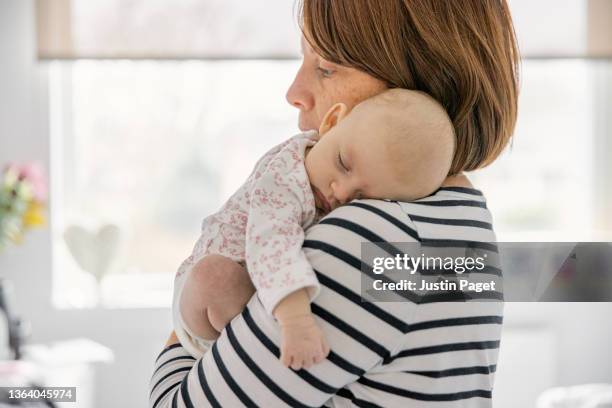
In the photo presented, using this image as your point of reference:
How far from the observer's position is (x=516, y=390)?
10.5 ft

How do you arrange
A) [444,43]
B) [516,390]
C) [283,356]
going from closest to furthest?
1. [283,356]
2. [444,43]
3. [516,390]

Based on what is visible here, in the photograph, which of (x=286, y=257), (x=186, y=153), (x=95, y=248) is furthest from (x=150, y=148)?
(x=286, y=257)

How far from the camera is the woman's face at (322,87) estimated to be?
0.86 meters

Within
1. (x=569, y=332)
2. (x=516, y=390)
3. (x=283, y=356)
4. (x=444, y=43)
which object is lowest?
(x=516, y=390)

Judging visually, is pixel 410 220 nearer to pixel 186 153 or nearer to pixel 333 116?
pixel 333 116

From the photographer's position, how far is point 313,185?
848mm

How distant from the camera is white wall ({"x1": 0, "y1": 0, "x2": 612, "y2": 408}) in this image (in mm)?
3205

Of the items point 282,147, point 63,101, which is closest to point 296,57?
point 63,101

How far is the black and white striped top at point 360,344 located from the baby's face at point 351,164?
0.05 m

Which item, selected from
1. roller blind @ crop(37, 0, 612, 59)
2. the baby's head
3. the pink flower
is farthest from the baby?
roller blind @ crop(37, 0, 612, 59)

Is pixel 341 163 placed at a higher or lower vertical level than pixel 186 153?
lower

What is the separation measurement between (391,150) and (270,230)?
0.52ft

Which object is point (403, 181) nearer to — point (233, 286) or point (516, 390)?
point (233, 286)

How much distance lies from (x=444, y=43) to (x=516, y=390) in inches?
106
